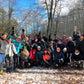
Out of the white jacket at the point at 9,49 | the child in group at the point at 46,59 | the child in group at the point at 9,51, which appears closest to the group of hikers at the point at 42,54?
the child in group at the point at 46,59

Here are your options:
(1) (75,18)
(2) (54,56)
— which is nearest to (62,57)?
(2) (54,56)

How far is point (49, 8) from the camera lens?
1391cm

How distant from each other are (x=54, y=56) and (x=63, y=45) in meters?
1.01

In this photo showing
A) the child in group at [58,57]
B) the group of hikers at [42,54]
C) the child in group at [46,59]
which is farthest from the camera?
the child in group at [46,59]

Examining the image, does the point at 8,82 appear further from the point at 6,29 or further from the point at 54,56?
the point at 6,29

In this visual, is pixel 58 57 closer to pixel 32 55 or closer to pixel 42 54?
pixel 42 54

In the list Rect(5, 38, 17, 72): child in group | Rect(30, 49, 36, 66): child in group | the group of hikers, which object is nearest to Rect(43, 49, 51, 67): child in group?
the group of hikers

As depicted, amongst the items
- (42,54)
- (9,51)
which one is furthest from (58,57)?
(9,51)

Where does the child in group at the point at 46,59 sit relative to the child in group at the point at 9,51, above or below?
below

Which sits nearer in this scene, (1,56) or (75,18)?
(1,56)

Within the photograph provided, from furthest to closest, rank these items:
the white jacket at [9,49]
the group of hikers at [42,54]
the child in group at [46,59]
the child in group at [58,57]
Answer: the child in group at [46,59] → the child in group at [58,57] → the group of hikers at [42,54] → the white jacket at [9,49]

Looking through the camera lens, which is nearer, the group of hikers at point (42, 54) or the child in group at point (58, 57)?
the group of hikers at point (42, 54)

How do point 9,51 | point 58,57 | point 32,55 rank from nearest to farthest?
point 9,51, point 58,57, point 32,55

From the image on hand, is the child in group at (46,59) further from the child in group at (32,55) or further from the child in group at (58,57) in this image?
the child in group at (32,55)
